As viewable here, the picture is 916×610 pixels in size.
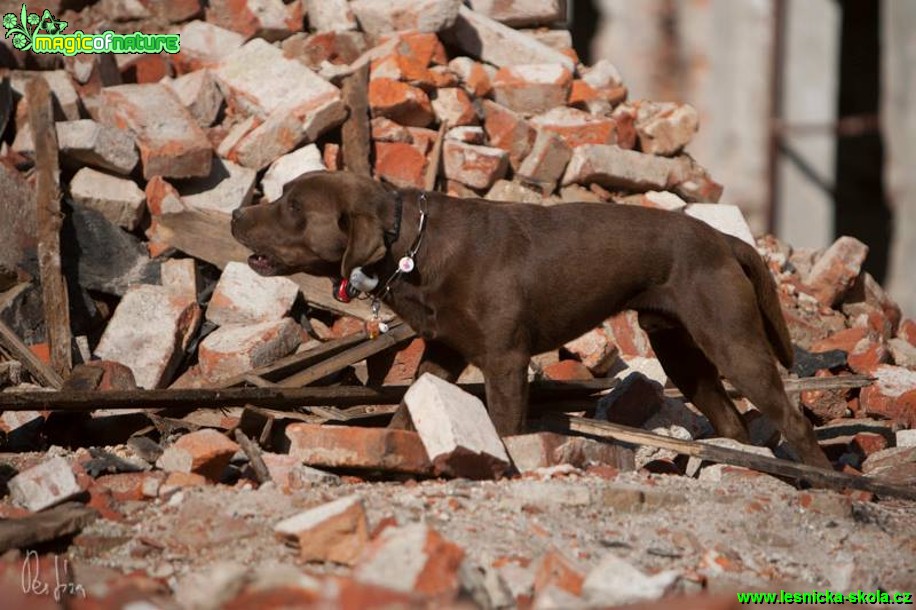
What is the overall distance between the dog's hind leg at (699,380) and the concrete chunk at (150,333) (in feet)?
8.95

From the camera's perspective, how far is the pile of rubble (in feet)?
17.6

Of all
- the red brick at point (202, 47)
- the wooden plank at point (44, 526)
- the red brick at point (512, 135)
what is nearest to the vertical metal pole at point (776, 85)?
the red brick at point (512, 135)

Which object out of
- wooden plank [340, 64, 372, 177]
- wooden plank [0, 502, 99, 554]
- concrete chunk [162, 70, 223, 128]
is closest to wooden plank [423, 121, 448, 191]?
wooden plank [340, 64, 372, 177]

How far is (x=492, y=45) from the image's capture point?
1125cm

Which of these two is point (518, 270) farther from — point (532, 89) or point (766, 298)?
point (532, 89)

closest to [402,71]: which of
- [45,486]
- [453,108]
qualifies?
[453,108]

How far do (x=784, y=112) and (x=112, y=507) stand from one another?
5.62 m

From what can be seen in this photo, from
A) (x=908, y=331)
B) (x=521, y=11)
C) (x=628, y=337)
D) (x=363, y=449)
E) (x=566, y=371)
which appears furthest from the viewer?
(x=521, y=11)

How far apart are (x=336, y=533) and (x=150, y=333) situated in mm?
3497

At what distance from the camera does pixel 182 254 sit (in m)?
9.12

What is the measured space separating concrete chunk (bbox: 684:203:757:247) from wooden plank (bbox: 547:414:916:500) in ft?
9.45

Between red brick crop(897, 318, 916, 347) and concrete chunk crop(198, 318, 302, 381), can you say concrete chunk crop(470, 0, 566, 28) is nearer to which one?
red brick crop(897, 318, 916, 347)

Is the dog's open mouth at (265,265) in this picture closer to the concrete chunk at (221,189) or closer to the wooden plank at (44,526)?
the concrete chunk at (221,189)

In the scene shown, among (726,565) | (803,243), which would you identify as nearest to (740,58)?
(803,243)
